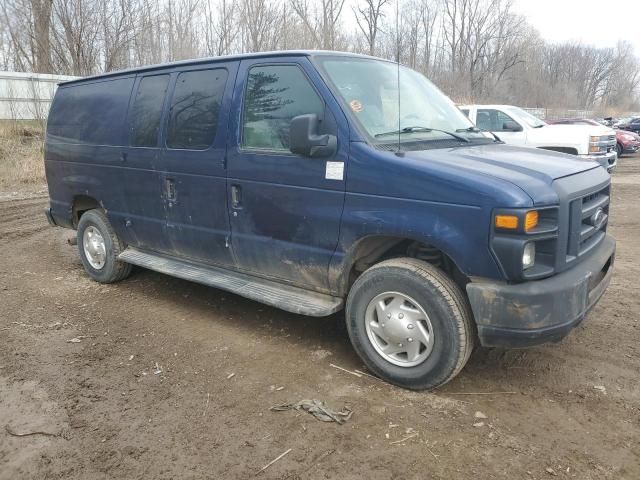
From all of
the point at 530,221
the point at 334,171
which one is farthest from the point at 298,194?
the point at 530,221

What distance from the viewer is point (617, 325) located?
4.40 meters

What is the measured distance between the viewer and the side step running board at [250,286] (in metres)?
3.86

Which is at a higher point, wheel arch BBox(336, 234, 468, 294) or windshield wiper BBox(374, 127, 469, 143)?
windshield wiper BBox(374, 127, 469, 143)

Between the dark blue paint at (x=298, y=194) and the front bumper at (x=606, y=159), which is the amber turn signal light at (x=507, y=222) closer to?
the dark blue paint at (x=298, y=194)

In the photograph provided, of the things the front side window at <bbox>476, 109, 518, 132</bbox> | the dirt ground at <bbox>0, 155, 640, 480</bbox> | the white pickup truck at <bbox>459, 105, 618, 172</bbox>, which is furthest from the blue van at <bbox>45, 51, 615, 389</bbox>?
the front side window at <bbox>476, 109, 518, 132</bbox>

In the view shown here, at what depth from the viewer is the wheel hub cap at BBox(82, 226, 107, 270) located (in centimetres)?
580

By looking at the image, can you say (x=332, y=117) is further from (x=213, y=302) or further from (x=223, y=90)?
(x=213, y=302)

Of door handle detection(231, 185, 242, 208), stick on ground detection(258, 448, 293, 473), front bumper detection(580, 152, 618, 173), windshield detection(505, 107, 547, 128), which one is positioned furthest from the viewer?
windshield detection(505, 107, 547, 128)

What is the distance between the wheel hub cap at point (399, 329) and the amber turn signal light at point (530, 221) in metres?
0.80

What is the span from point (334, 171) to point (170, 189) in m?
1.79

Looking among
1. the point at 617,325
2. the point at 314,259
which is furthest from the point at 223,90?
the point at 617,325

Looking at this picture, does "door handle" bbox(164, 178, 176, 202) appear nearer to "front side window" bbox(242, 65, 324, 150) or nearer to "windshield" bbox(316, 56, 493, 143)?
"front side window" bbox(242, 65, 324, 150)

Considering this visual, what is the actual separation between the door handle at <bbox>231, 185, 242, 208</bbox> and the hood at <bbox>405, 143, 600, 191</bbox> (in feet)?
4.58

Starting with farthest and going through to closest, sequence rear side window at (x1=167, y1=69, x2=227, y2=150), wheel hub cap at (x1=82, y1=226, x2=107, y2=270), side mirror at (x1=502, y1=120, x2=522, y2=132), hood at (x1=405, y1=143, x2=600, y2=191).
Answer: side mirror at (x1=502, y1=120, x2=522, y2=132) → wheel hub cap at (x1=82, y1=226, x2=107, y2=270) → rear side window at (x1=167, y1=69, x2=227, y2=150) → hood at (x1=405, y1=143, x2=600, y2=191)
